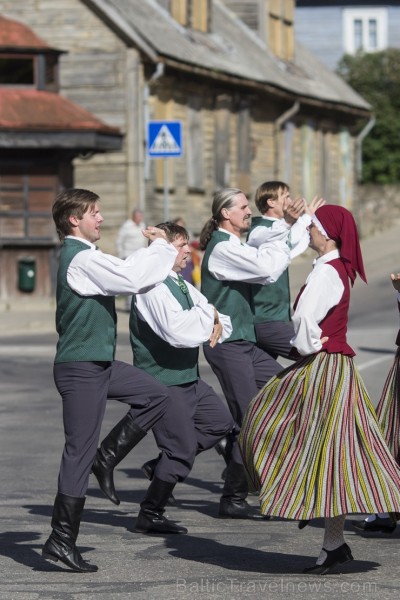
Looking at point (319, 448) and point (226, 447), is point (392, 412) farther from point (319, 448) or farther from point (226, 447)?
point (226, 447)

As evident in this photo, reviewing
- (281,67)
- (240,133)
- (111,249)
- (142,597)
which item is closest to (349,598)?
(142,597)

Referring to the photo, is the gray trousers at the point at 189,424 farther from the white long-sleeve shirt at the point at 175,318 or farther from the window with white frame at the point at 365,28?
the window with white frame at the point at 365,28

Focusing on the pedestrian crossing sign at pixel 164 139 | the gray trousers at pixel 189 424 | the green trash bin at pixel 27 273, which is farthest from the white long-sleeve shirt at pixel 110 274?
the green trash bin at pixel 27 273

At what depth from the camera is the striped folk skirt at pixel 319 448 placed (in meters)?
7.00

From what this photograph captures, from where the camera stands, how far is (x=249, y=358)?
9250 mm

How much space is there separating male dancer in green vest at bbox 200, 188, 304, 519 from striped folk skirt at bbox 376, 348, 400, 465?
98 centimetres

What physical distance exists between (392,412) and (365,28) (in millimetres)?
44087

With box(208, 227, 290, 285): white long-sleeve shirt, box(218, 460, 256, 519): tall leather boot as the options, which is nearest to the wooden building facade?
box(208, 227, 290, 285): white long-sleeve shirt

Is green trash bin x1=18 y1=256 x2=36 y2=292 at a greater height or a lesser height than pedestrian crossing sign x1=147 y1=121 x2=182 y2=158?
lesser

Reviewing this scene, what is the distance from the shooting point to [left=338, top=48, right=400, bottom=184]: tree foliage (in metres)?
46.1

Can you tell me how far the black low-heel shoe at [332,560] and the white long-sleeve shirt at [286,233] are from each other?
2673mm

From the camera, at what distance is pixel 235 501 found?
29.2 feet

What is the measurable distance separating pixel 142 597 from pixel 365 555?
145cm
